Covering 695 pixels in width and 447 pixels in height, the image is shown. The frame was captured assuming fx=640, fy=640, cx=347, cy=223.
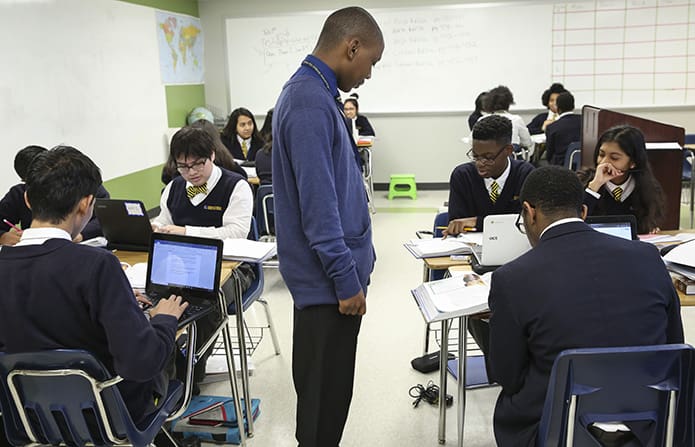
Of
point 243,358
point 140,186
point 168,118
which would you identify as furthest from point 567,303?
point 168,118

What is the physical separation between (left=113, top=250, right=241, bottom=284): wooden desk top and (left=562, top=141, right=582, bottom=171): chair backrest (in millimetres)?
3646

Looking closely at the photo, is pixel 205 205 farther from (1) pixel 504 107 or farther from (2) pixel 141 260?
(1) pixel 504 107

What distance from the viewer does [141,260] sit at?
2695mm

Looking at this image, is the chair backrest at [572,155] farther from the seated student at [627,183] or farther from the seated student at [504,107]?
the seated student at [627,183]

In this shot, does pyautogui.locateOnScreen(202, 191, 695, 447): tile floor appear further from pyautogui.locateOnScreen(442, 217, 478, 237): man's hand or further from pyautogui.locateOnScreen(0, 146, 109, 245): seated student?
pyautogui.locateOnScreen(0, 146, 109, 245): seated student

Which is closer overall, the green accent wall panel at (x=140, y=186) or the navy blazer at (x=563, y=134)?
the navy blazer at (x=563, y=134)

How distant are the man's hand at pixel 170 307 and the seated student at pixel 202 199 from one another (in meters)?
0.85

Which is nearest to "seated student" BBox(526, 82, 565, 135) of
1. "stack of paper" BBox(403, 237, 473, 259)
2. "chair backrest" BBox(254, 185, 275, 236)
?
"chair backrest" BBox(254, 185, 275, 236)

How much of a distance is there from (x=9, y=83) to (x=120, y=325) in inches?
139

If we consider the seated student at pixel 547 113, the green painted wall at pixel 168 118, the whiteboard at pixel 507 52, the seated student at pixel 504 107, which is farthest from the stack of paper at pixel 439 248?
the whiteboard at pixel 507 52

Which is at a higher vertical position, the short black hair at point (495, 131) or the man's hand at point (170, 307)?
the short black hair at point (495, 131)

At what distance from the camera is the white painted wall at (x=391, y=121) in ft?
25.8

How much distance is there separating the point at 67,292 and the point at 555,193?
129 cm

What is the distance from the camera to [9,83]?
4441 mm
